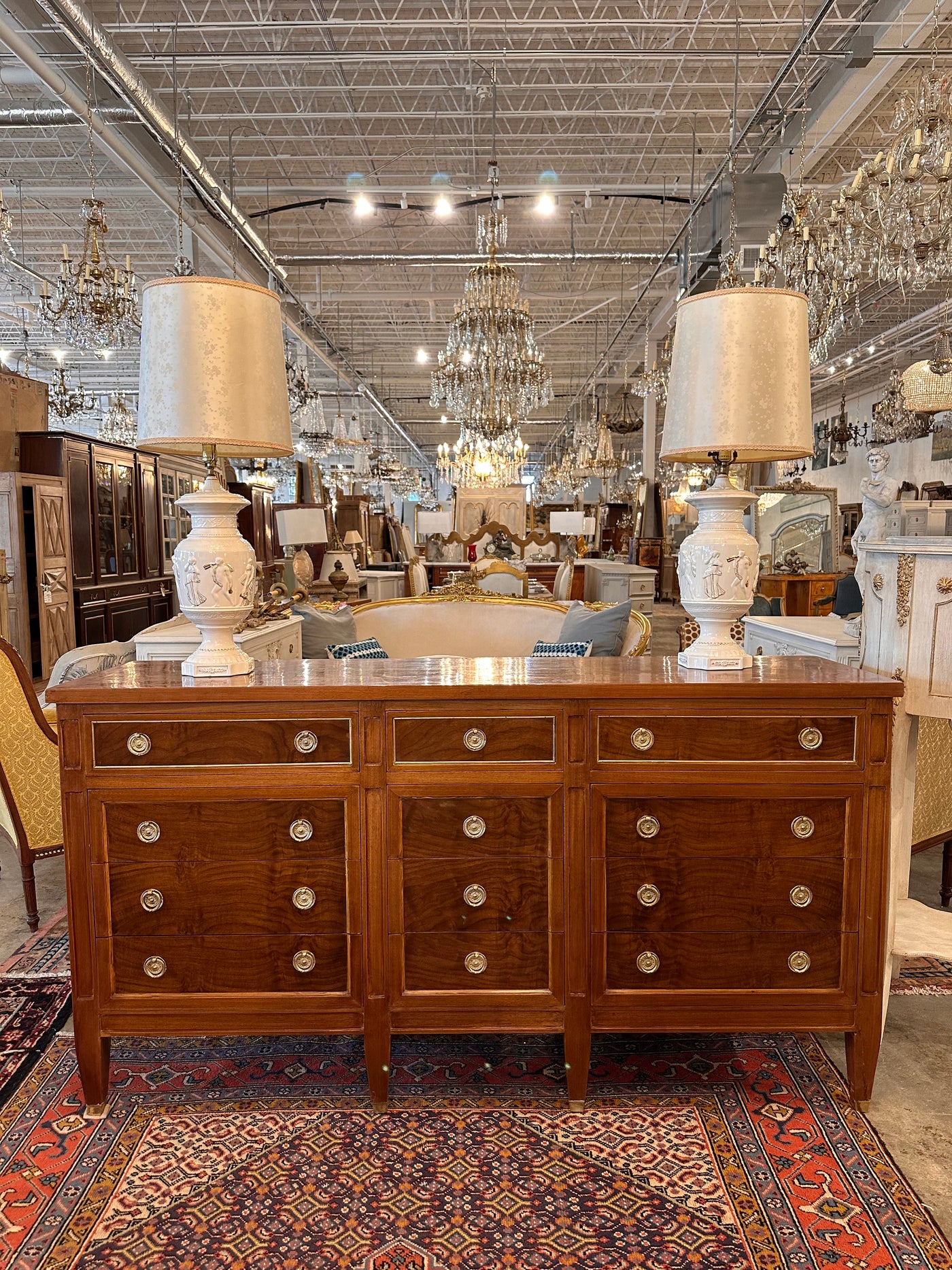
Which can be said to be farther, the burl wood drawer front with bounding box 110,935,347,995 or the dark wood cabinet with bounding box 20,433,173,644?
the dark wood cabinet with bounding box 20,433,173,644

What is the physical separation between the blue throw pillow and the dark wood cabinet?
6.12 metres

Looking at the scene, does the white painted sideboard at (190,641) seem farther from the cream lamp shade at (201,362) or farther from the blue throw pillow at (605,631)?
the cream lamp shade at (201,362)

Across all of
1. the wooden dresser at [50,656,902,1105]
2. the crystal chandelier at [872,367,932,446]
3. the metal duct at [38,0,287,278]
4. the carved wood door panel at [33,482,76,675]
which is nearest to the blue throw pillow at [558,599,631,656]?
the wooden dresser at [50,656,902,1105]

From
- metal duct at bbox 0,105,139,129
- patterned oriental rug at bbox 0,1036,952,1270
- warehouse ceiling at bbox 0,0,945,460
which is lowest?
patterned oriental rug at bbox 0,1036,952,1270

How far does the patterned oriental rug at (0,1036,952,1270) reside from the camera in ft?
5.61

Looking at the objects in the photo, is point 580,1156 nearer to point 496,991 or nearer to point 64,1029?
point 496,991

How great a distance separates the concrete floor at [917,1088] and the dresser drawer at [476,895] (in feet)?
3.25

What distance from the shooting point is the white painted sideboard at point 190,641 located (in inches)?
147

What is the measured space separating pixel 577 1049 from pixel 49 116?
25.3 ft

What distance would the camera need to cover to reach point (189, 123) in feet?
23.7

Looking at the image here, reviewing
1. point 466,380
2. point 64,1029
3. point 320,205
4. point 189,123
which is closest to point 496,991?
point 64,1029

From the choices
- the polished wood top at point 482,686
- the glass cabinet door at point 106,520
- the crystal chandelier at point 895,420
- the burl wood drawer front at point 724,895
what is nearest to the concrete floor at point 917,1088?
the burl wood drawer front at point 724,895

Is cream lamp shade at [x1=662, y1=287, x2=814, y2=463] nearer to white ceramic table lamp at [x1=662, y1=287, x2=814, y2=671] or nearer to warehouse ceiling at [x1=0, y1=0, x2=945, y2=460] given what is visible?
white ceramic table lamp at [x1=662, y1=287, x2=814, y2=671]

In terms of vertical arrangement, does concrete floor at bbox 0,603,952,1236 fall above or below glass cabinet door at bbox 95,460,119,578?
below
